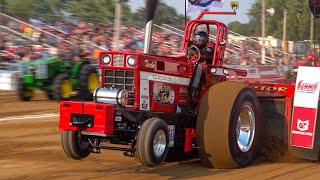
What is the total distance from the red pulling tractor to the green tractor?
325 inches

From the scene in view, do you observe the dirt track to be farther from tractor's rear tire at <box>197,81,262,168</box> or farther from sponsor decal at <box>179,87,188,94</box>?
sponsor decal at <box>179,87,188,94</box>

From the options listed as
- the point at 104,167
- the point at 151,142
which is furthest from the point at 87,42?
the point at 151,142

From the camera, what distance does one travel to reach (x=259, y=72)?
1925 cm

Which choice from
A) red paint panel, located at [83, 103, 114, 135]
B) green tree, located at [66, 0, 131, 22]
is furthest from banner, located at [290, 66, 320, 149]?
green tree, located at [66, 0, 131, 22]

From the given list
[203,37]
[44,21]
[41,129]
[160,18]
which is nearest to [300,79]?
[203,37]

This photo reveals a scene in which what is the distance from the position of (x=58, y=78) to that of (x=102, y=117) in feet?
31.0

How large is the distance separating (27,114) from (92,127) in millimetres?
7339

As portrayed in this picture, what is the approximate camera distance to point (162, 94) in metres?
6.01

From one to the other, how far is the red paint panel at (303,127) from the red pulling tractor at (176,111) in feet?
0.42

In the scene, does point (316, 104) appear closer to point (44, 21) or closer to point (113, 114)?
point (113, 114)

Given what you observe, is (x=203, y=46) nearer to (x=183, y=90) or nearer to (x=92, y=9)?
(x=183, y=90)

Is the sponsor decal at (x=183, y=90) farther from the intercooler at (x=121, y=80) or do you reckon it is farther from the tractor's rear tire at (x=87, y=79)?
the tractor's rear tire at (x=87, y=79)

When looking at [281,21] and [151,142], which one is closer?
[151,142]

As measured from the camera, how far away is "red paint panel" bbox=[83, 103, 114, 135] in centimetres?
539
